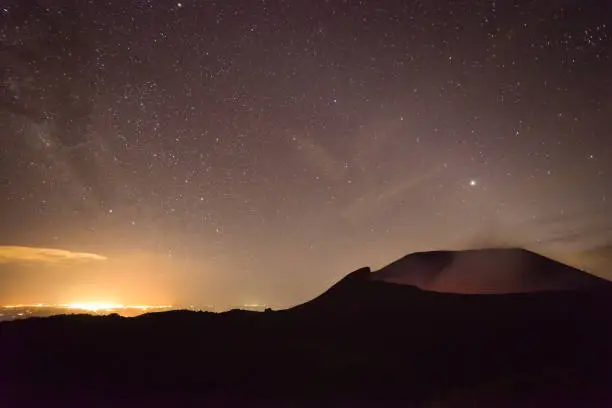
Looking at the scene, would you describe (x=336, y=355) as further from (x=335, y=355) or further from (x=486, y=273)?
(x=486, y=273)

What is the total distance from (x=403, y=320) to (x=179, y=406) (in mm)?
19283

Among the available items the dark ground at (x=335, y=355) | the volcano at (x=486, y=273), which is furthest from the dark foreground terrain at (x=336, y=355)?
the volcano at (x=486, y=273)

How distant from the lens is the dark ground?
1752 cm

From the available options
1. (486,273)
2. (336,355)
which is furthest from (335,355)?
(486,273)

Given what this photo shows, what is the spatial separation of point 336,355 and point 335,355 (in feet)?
0.19

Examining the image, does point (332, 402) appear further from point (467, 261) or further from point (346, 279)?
point (467, 261)

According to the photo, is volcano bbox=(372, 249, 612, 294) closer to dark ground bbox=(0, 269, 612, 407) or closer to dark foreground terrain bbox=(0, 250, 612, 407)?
dark ground bbox=(0, 269, 612, 407)

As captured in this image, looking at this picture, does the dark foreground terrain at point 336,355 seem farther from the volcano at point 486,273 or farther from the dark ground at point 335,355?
the volcano at point 486,273

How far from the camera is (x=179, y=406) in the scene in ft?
53.1

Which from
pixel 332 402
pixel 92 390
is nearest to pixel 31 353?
pixel 92 390

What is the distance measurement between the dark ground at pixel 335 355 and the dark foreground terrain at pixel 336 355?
0.08 meters

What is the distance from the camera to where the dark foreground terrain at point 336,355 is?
17.5 metres

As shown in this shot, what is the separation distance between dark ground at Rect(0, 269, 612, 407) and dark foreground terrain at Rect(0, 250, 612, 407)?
3.0 inches

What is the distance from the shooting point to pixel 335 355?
23.4 metres
